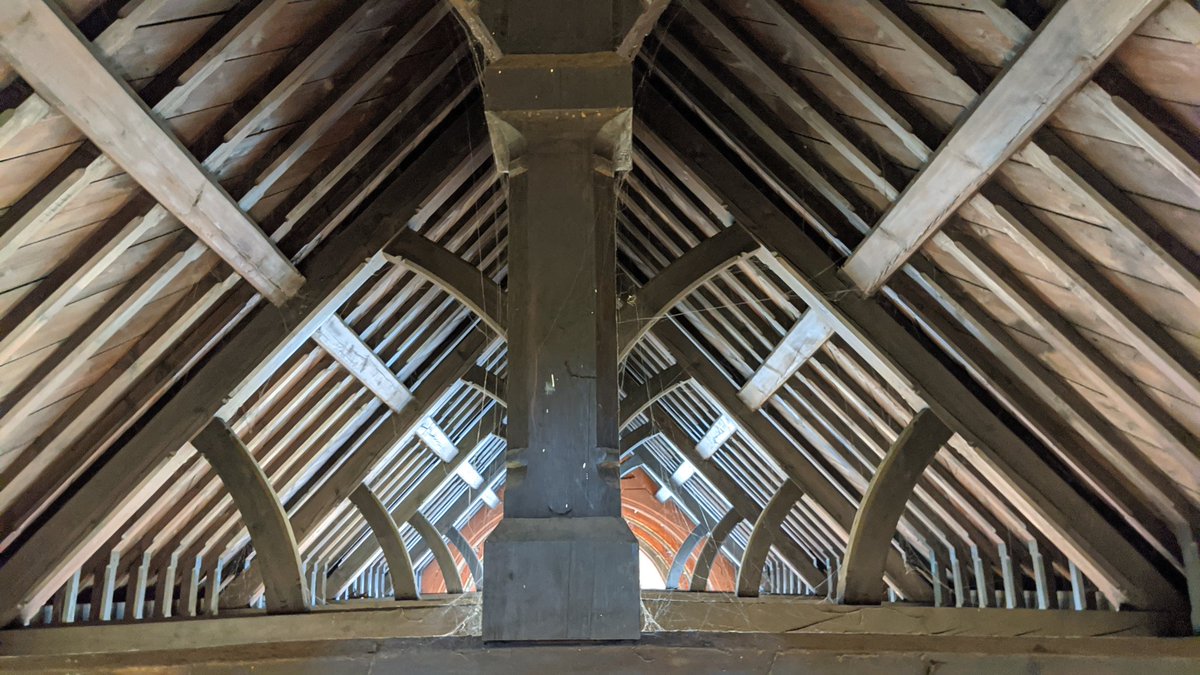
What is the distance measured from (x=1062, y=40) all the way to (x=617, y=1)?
48.4 inches

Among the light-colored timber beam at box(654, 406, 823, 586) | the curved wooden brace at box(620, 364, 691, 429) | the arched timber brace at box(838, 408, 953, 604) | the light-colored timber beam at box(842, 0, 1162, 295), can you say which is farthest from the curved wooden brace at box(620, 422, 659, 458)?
the light-colored timber beam at box(842, 0, 1162, 295)

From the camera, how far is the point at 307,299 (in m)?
4.47

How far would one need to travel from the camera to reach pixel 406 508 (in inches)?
323

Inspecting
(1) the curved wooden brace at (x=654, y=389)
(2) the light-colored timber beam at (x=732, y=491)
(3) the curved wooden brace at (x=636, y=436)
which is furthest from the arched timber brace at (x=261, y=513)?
(3) the curved wooden brace at (x=636, y=436)

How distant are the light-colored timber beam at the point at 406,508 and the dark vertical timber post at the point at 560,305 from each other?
19.5 ft

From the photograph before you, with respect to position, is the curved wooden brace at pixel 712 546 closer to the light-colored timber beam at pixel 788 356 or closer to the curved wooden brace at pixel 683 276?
the light-colored timber beam at pixel 788 356

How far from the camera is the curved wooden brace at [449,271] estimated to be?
478 centimetres

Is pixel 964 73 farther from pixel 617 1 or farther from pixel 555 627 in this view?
pixel 555 627

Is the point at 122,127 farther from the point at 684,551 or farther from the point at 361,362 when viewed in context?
the point at 684,551

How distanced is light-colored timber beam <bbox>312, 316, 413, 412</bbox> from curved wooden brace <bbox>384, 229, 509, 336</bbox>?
608 millimetres

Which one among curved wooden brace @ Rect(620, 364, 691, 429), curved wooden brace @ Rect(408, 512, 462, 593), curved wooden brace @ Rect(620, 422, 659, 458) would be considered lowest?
curved wooden brace @ Rect(408, 512, 462, 593)

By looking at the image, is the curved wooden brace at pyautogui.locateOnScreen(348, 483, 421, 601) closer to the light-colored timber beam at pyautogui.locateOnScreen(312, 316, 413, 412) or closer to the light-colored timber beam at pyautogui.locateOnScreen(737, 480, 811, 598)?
the light-colored timber beam at pyautogui.locateOnScreen(312, 316, 413, 412)

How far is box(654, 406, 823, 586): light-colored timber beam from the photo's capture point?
7.92 meters

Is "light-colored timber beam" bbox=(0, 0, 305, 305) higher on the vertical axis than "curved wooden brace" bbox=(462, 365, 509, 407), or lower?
lower
